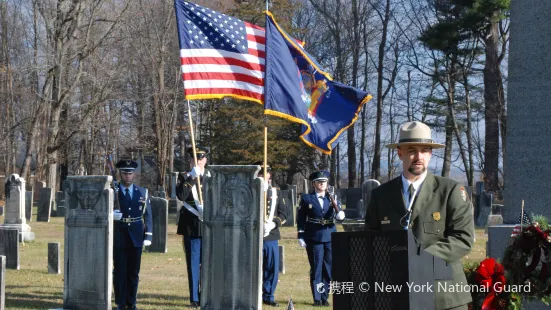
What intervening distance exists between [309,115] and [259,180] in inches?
50.4

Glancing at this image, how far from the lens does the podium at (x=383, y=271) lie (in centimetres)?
471

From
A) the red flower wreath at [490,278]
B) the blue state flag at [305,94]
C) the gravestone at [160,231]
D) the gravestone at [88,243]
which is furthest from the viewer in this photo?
the gravestone at [160,231]

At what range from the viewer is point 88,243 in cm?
1091

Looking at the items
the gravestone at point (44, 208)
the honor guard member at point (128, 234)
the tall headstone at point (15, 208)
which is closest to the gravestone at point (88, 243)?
the honor guard member at point (128, 234)

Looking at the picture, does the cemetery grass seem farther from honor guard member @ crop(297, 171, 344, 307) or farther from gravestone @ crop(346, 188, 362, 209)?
gravestone @ crop(346, 188, 362, 209)

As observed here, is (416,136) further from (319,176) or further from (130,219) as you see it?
(319,176)

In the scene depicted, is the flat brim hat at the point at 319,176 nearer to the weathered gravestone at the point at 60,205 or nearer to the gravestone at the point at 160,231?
the gravestone at the point at 160,231

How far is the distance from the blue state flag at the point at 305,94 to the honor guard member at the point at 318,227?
1977mm

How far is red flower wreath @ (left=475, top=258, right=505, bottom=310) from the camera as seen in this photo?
6539 mm

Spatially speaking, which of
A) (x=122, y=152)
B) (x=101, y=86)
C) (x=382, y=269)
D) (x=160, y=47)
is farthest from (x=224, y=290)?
(x=122, y=152)

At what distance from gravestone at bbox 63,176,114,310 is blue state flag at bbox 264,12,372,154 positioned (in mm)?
2353

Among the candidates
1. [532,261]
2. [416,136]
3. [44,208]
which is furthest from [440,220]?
[44,208]

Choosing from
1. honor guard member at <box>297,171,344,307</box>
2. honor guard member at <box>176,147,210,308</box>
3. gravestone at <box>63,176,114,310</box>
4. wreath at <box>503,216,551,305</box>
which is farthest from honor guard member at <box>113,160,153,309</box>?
wreath at <box>503,216,551,305</box>

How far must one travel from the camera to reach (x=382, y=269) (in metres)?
4.84
